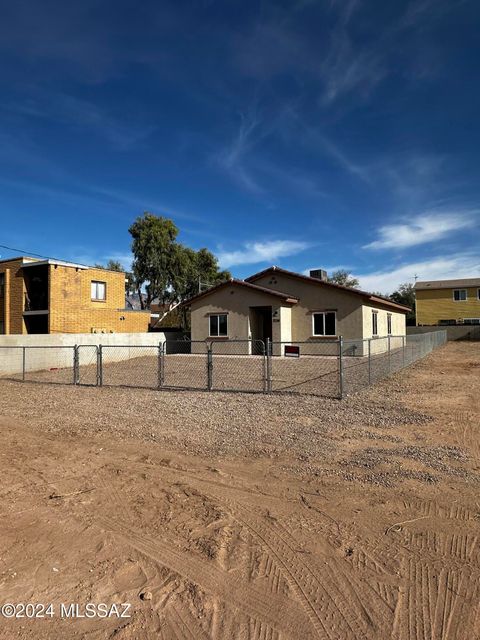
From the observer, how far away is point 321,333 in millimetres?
24875

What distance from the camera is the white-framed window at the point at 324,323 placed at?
80.0ft

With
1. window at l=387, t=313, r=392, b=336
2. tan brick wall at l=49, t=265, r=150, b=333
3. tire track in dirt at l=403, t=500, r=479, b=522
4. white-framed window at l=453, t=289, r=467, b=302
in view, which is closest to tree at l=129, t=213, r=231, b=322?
tan brick wall at l=49, t=265, r=150, b=333

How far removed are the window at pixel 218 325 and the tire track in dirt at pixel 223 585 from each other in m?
22.5

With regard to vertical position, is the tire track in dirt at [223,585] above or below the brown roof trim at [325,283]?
below

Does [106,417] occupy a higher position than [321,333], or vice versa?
[321,333]

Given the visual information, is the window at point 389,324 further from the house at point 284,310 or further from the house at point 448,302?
the house at point 448,302

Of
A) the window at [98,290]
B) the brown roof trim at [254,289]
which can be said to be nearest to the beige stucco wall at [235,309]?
the brown roof trim at [254,289]

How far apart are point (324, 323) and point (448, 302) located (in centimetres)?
2894

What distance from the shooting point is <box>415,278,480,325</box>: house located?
46125mm

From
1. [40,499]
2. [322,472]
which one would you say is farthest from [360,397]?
[40,499]

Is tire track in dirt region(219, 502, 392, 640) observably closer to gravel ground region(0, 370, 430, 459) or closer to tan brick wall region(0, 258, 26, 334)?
gravel ground region(0, 370, 430, 459)

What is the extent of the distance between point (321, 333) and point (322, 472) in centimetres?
1990

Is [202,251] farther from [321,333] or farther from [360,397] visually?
[360,397]

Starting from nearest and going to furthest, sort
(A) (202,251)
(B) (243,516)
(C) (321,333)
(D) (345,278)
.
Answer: (B) (243,516), (C) (321,333), (A) (202,251), (D) (345,278)
